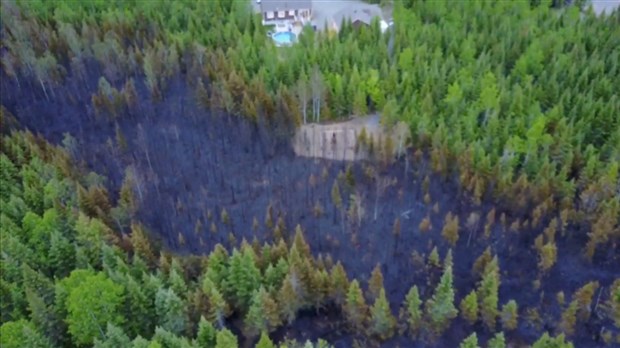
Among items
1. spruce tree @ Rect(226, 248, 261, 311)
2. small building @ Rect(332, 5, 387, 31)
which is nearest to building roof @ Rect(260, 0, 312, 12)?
small building @ Rect(332, 5, 387, 31)

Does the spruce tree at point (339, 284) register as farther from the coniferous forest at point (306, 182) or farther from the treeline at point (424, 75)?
the treeline at point (424, 75)

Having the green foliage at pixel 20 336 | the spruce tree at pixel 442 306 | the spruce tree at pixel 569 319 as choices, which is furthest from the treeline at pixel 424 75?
the green foliage at pixel 20 336

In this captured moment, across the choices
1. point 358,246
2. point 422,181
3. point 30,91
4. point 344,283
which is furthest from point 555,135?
point 30,91

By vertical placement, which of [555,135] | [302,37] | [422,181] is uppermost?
[302,37]

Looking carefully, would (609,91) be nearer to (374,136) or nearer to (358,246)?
(374,136)

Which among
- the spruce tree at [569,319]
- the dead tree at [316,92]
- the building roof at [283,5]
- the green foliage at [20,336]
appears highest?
the building roof at [283,5]

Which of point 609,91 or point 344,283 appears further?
point 609,91

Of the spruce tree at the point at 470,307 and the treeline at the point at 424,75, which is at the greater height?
the treeline at the point at 424,75
